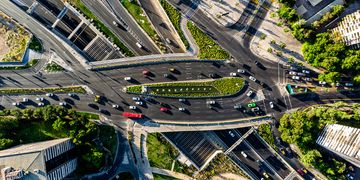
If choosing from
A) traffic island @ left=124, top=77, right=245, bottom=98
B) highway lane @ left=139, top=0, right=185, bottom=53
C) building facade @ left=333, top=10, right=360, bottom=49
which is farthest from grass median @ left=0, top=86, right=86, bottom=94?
building facade @ left=333, top=10, right=360, bottom=49

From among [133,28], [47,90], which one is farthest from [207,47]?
[47,90]

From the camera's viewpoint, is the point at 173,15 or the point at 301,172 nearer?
the point at 173,15

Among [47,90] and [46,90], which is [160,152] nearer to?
[47,90]

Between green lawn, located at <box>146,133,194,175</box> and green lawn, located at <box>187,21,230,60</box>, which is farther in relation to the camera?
green lawn, located at <box>146,133,194,175</box>

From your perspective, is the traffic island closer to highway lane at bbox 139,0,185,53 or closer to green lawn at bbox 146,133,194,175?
highway lane at bbox 139,0,185,53

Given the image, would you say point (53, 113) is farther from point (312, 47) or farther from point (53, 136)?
point (312, 47)

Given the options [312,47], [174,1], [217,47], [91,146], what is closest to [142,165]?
[91,146]
